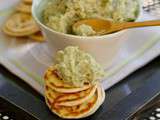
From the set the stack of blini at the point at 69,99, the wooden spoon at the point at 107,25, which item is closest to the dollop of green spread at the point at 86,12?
the wooden spoon at the point at 107,25

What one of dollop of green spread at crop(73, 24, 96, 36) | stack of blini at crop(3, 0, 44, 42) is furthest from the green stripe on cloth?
dollop of green spread at crop(73, 24, 96, 36)

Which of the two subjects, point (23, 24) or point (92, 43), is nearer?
point (92, 43)

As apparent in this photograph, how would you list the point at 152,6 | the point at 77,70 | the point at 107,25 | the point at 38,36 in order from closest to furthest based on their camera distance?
the point at 77,70
the point at 107,25
the point at 38,36
the point at 152,6

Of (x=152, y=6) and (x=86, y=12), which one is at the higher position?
(x=86, y=12)

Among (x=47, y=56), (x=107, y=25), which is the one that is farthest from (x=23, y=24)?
(x=107, y=25)

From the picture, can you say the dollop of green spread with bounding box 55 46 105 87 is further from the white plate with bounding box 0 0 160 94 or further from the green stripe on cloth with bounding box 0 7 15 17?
the green stripe on cloth with bounding box 0 7 15 17

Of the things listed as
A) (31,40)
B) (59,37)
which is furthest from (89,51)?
(31,40)

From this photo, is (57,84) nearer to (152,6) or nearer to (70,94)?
(70,94)

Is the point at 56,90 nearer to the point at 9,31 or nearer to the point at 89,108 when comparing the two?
the point at 89,108
